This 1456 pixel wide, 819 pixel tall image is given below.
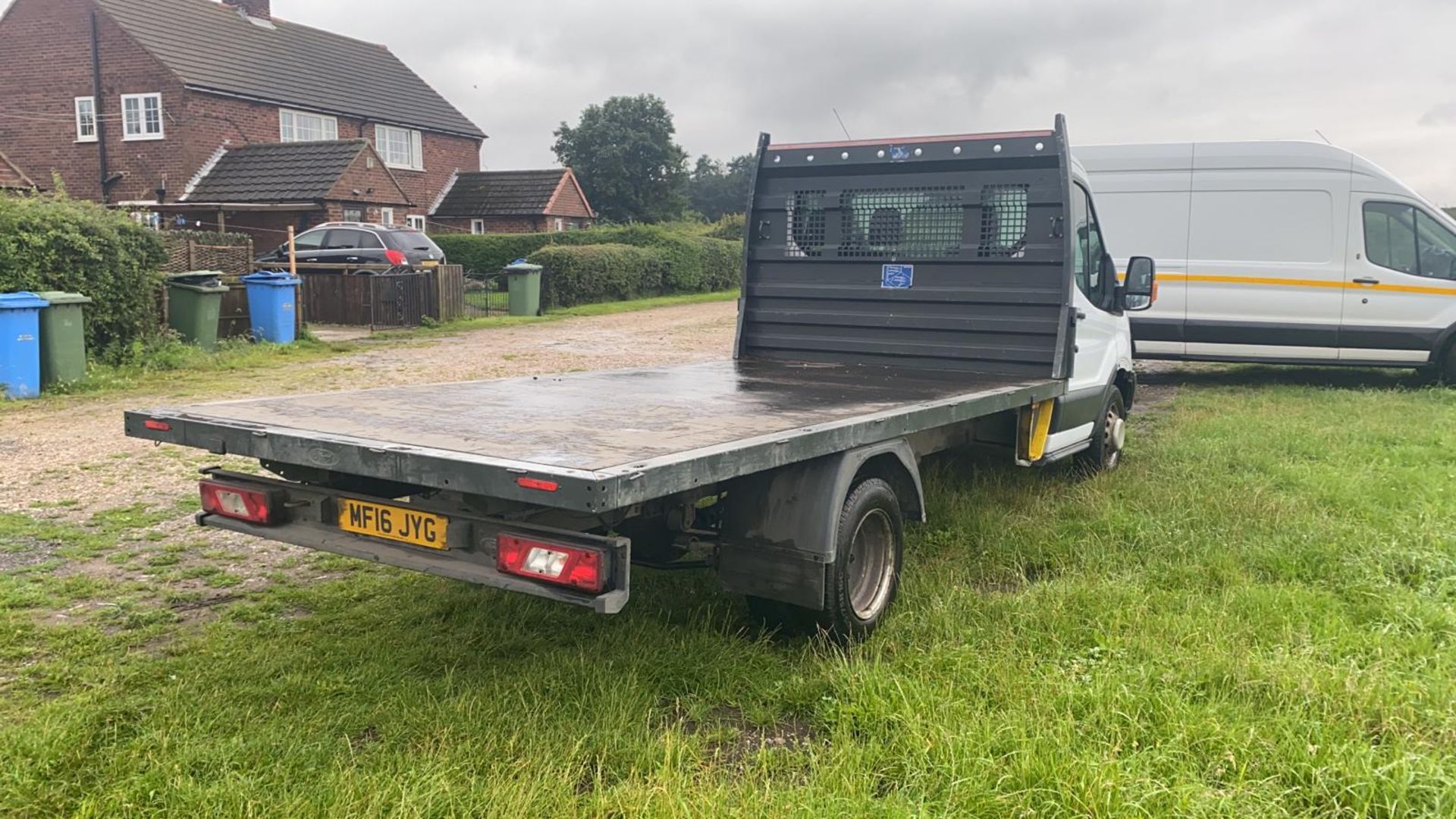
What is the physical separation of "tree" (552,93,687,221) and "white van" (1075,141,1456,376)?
1758 inches

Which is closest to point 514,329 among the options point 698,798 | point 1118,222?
point 1118,222

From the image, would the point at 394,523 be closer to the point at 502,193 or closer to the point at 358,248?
the point at 358,248

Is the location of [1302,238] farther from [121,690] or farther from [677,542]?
[121,690]

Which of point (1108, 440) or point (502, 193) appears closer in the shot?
point (1108, 440)

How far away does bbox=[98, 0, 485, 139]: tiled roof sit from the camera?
29672 mm

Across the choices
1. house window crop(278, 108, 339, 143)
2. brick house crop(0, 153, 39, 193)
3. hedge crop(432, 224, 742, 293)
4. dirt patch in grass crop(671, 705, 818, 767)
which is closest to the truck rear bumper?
dirt patch in grass crop(671, 705, 818, 767)

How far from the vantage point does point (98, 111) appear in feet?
98.8

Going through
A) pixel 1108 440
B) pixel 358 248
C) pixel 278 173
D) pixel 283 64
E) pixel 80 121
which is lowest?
pixel 1108 440

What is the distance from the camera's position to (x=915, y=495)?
452 cm

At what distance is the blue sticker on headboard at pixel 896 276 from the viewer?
6.70 metres

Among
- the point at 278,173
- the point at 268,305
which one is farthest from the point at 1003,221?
the point at 278,173

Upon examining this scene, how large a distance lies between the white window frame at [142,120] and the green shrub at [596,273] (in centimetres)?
1275

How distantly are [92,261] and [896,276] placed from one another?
941 cm

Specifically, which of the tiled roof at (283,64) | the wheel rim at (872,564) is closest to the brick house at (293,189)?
the tiled roof at (283,64)
